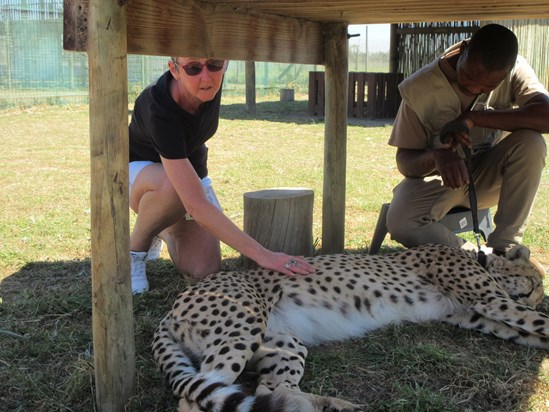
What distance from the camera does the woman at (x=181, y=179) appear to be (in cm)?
271

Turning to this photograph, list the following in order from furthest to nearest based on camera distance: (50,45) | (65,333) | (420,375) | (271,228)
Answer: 1. (50,45)
2. (271,228)
3. (65,333)
4. (420,375)

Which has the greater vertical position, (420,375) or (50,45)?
(50,45)

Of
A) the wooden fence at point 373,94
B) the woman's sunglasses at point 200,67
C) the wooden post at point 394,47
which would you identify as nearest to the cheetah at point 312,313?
the woman's sunglasses at point 200,67

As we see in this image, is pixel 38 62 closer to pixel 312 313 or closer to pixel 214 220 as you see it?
pixel 214 220

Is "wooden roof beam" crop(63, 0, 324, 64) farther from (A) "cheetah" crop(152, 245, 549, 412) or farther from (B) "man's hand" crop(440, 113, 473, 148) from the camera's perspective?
(A) "cheetah" crop(152, 245, 549, 412)

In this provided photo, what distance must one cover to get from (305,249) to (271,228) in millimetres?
260

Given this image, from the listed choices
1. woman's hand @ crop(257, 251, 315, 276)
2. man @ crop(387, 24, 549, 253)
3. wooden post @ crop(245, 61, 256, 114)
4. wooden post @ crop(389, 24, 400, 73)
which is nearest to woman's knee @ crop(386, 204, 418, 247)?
man @ crop(387, 24, 549, 253)

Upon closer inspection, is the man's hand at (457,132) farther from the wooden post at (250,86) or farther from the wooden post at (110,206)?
the wooden post at (250,86)

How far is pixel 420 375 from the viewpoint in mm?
2412

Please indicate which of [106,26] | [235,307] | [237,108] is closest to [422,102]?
[235,307]

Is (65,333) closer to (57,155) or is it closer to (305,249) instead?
(305,249)

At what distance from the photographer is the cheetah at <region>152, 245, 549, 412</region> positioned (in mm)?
2170

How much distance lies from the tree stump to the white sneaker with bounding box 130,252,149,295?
0.53 metres

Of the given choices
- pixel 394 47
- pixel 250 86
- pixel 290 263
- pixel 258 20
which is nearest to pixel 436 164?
pixel 290 263
